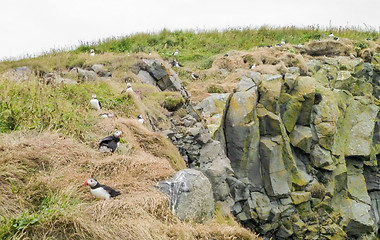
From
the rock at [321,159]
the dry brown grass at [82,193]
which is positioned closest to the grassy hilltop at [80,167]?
the dry brown grass at [82,193]

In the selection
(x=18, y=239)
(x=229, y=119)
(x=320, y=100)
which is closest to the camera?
(x=18, y=239)

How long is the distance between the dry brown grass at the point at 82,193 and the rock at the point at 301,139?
325 inches

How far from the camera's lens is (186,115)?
36.1ft

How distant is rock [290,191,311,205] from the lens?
13.1m

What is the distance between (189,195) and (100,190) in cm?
134

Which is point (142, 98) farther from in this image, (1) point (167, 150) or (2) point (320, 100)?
(2) point (320, 100)

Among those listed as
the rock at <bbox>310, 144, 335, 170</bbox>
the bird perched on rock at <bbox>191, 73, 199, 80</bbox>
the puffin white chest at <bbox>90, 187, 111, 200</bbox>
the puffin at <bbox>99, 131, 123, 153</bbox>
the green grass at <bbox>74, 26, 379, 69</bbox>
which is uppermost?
the green grass at <bbox>74, 26, 379, 69</bbox>

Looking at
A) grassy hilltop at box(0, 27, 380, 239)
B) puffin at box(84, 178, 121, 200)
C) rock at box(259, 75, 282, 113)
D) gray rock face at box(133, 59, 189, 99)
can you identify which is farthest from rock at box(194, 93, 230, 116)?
puffin at box(84, 178, 121, 200)

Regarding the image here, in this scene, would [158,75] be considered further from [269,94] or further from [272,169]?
[272,169]

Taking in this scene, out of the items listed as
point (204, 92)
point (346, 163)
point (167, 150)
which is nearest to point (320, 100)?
point (346, 163)

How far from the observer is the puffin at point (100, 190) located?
5.39 meters

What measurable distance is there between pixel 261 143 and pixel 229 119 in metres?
1.50

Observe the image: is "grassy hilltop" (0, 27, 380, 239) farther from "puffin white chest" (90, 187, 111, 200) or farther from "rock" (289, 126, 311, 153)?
"rock" (289, 126, 311, 153)

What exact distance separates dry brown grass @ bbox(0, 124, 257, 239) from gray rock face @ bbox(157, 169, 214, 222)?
17 cm
